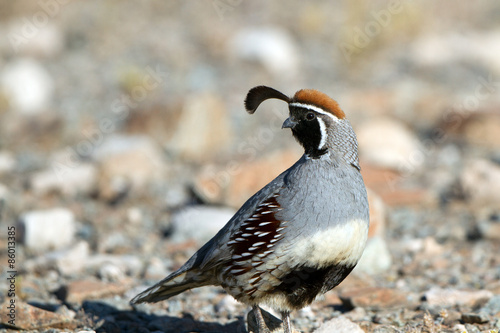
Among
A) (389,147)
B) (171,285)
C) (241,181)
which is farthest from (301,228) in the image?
(389,147)

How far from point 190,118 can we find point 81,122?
2.22 metres

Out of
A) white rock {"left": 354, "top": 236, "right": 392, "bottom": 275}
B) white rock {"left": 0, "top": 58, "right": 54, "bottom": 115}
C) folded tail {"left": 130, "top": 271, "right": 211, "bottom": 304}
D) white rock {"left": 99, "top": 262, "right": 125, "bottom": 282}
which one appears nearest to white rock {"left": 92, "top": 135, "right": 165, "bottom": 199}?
white rock {"left": 99, "top": 262, "right": 125, "bottom": 282}

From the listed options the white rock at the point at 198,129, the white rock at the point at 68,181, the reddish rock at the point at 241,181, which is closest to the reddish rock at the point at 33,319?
the reddish rock at the point at 241,181

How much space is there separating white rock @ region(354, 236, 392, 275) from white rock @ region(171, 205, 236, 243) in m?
1.68

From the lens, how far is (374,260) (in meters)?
6.43

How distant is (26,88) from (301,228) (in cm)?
921

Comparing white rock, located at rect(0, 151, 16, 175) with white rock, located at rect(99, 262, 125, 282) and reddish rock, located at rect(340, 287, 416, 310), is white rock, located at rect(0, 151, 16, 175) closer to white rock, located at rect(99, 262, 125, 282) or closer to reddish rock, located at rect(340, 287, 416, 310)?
white rock, located at rect(99, 262, 125, 282)

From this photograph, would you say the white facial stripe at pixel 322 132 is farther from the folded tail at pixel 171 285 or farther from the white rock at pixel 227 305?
the white rock at pixel 227 305

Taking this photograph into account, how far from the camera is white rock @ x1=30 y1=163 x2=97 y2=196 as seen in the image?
872 cm

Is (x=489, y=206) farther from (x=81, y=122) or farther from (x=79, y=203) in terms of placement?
(x=81, y=122)

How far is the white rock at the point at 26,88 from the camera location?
37.9ft

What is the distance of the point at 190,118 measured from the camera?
10148 mm

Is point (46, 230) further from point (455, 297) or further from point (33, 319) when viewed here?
point (455, 297)

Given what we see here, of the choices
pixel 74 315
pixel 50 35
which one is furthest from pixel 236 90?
pixel 74 315
